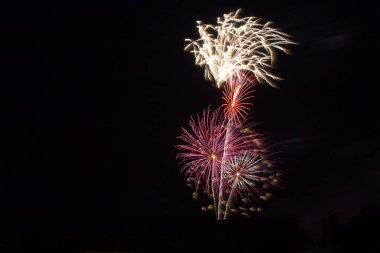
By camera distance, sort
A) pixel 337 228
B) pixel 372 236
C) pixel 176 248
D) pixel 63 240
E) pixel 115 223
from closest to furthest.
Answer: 1. pixel 63 240
2. pixel 176 248
3. pixel 115 223
4. pixel 372 236
5. pixel 337 228

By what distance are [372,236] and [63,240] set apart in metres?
18.2

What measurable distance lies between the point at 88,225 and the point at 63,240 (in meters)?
3.46

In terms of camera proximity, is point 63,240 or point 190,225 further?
point 190,225

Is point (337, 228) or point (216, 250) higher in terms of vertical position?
point (337, 228)

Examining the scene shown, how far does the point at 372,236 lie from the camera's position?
92.4 ft

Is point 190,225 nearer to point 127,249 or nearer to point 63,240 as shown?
point 127,249

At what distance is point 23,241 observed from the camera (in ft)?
55.9

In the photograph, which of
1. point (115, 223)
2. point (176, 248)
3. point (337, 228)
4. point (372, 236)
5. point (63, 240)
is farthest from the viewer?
point (337, 228)

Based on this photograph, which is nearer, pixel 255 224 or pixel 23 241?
pixel 23 241

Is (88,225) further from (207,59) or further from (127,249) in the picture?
(207,59)

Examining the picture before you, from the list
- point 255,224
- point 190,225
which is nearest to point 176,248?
point 190,225

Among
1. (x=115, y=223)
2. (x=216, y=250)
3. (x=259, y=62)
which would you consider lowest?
(x=216, y=250)

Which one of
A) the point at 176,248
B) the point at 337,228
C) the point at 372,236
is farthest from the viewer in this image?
the point at 337,228

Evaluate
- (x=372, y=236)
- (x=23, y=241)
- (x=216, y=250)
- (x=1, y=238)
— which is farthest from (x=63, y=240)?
(x=372, y=236)
